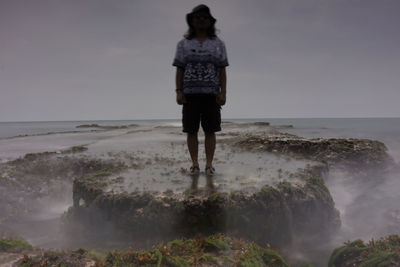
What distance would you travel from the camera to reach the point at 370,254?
8.59 ft

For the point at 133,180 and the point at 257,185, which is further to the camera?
the point at 133,180

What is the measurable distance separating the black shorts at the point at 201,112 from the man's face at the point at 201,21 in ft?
4.26

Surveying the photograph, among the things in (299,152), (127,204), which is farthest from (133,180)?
(299,152)

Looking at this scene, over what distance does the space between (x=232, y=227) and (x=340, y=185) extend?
5535 millimetres

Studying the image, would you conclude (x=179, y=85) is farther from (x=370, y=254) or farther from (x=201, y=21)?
(x=370, y=254)

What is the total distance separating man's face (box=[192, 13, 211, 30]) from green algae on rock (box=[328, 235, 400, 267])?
13.6ft

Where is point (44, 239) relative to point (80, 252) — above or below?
below

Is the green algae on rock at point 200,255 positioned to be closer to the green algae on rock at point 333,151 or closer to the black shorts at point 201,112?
the black shorts at point 201,112

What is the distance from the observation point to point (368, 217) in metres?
5.48

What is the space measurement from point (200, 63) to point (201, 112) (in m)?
0.94

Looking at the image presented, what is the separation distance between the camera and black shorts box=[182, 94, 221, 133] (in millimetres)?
Answer: 4559

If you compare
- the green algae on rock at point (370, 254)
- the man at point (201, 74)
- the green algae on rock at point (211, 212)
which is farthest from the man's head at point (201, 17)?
the green algae on rock at point (370, 254)

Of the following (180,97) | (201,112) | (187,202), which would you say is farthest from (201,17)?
(187,202)

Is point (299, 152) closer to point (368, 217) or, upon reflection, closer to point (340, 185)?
point (340, 185)
